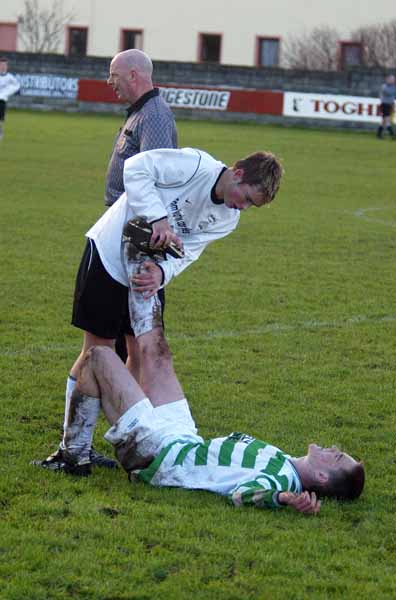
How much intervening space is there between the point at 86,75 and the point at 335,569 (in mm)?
33390

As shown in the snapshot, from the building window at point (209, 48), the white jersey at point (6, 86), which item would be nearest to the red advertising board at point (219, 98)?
the white jersey at point (6, 86)

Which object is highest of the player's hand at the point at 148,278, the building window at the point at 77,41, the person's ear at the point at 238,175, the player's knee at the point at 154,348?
the building window at the point at 77,41

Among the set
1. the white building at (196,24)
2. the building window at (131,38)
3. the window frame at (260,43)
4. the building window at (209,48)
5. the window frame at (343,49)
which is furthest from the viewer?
the building window at (131,38)

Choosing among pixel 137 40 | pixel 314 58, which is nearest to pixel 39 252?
pixel 314 58

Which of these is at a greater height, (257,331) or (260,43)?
(260,43)

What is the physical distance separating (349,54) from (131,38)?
9.88 meters

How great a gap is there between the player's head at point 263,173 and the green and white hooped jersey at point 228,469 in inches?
45.8

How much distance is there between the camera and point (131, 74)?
20.6 feet

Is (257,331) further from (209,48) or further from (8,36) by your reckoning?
(8,36)

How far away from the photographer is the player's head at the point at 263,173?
17.1ft

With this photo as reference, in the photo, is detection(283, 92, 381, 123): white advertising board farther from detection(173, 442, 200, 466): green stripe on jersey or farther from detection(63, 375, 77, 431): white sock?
detection(173, 442, 200, 466): green stripe on jersey

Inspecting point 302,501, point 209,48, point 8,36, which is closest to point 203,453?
point 302,501

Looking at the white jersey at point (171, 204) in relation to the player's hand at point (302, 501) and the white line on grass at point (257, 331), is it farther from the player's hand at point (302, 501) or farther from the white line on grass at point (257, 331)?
the white line on grass at point (257, 331)

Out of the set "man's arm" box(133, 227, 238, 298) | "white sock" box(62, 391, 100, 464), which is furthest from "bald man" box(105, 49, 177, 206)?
"white sock" box(62, 391, 100, 464)
